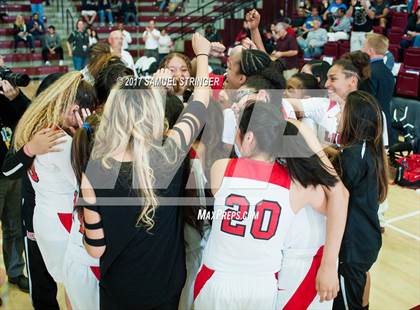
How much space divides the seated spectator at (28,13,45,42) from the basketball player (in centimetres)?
1346

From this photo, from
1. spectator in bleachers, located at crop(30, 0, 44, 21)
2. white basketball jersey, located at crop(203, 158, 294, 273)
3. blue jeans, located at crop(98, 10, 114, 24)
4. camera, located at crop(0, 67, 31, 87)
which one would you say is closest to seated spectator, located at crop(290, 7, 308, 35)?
blue jeans, located at crop(98, 10, 114, 24)

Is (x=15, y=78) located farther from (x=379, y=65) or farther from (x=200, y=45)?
(x=379, y=65)

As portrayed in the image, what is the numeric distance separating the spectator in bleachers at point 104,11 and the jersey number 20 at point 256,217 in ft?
47.9

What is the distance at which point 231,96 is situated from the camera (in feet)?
8.72

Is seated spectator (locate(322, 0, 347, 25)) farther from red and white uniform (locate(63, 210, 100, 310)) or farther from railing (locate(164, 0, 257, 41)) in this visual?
red and white uniform (locate(63, 210, 100, 310))

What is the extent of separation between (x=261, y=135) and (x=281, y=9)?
13.4 m

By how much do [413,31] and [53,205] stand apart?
8.93m

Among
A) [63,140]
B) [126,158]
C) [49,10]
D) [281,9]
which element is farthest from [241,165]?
[49,10]

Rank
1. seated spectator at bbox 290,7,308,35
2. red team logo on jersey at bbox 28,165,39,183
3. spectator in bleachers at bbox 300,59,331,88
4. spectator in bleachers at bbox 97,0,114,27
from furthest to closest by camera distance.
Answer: spectator in bleachers at bbox 97,0,114,27
seated spectator at bbox 290,7,308,35
spectator in bleachers at bbox 300,59,331,88
red team logo on jersey at bbox 28,165,39,183

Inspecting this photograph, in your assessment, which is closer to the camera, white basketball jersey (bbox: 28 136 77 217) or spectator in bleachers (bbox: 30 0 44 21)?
white basketball jersey (bbox: 28 136 77 217)

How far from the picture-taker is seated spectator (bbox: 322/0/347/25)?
37.3 feet

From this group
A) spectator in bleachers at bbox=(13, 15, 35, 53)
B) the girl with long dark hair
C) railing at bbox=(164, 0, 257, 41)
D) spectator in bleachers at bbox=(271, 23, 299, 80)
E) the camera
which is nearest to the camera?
the girl with long dark hair

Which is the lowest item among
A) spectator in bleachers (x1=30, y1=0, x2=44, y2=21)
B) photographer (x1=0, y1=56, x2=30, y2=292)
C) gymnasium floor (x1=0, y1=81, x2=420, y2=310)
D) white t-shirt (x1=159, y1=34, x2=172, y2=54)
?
gymnasium floor (x1=0, y1=81, x2=420, y2=310)

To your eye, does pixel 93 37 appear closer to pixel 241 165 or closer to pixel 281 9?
pixel 281 9
